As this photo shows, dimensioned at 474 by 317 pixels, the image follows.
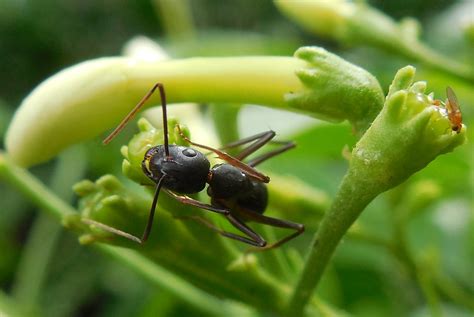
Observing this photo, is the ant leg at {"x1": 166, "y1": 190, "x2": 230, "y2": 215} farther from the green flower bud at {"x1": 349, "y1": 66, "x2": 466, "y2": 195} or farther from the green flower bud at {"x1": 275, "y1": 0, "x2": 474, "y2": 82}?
the green flower bud at {"x1": 275, "y1": 0, "x2": 474, "y2": 82}

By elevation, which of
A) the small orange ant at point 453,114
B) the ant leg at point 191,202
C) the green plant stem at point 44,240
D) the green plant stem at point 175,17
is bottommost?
the green plant stem at point 44,240

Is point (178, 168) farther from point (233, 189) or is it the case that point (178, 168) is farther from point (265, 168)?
point (265, 168)

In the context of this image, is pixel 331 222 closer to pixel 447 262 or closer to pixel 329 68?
pixel 329 68

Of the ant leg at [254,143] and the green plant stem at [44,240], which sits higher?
the ant leg at [254,143]

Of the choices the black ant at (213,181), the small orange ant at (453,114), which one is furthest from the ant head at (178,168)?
the small orange ant at (453,114)

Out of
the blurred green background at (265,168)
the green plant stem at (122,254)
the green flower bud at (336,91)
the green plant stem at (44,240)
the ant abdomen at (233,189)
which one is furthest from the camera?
the green plant stem at (44,240)

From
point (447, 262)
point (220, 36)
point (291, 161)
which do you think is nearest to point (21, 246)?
point (220, 36)

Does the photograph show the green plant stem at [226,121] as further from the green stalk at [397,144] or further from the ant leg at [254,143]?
the green stalk at [397,144]

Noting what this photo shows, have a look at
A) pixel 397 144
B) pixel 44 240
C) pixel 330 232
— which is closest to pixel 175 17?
pixel 44 240
